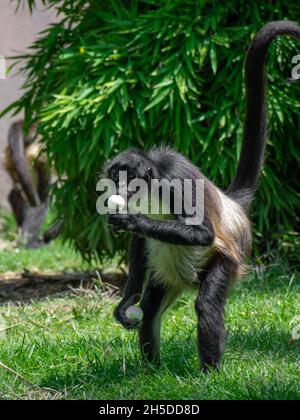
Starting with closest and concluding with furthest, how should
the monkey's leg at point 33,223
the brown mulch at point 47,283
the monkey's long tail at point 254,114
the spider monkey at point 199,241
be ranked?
1. the spider monkey at point 199,241
2. the monkey's long tail at point 254,114
3. the brown mulch at point 47,283
4. the monkey's leg at point 33,223

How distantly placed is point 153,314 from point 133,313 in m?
0.18

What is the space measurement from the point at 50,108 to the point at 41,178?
4.57 m

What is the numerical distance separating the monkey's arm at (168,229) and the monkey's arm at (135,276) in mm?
449

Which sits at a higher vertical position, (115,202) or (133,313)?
(115,202)

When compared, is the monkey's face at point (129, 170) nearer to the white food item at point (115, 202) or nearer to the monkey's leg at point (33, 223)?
the white food item at point (115, 202)

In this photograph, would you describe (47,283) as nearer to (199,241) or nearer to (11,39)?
(199,241)

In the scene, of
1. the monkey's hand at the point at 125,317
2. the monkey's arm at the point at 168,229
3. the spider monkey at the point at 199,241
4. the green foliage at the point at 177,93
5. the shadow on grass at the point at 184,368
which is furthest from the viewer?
the green foliage at the point at 177,93

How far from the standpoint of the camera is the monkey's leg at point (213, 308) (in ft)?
13.5

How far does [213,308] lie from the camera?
13.7ft

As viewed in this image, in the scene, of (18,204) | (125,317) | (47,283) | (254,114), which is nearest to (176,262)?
(125,317)

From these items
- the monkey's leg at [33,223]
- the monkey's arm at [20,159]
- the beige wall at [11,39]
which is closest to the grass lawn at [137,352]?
the monkey's arm at [20,159]

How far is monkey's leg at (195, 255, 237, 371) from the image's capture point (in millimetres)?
4113

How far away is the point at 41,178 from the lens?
1120 cm
